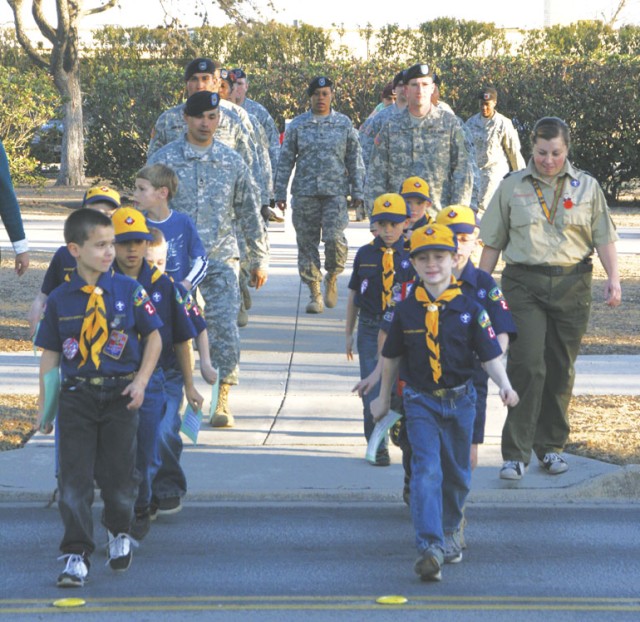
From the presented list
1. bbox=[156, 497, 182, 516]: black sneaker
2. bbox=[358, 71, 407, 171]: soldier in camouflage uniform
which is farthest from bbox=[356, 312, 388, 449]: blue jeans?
bbox=[358, 71, 407, 171]: soldier in camouflage uniform

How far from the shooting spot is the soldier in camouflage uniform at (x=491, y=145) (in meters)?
16.0

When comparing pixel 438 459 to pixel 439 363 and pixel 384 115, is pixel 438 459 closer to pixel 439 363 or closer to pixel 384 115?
pixel 439 363

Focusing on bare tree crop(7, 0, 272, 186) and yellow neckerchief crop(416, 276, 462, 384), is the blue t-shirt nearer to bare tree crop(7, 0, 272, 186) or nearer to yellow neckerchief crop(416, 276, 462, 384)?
yellow neckerchief crop(416, 276, 462, 384)

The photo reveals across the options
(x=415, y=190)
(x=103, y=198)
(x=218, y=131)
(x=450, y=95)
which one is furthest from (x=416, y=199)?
(x=450, y=95)

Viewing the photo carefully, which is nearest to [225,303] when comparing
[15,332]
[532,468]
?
[532,468]

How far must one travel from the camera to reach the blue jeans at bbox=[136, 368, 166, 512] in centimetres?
655

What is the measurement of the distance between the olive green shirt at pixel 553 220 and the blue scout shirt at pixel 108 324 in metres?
2.52

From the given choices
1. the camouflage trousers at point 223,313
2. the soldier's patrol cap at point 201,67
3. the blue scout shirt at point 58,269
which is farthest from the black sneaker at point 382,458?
the soldier's patrol cap at point 201,67

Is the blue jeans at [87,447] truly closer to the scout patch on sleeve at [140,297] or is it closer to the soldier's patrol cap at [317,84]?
the scout patch on sleeve at [140,297]

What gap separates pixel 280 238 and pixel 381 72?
872 cm

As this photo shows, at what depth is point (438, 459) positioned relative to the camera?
20.1 feet

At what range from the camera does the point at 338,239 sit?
1327 cm

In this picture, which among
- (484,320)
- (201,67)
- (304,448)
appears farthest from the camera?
(201,67)

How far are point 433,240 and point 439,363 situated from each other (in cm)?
54
